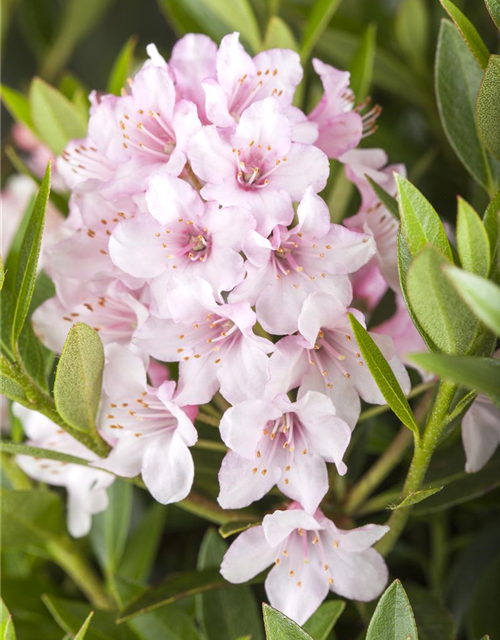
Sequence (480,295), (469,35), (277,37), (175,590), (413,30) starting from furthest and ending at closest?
(413,30)
(277,37)
(175,590)
(469,35)
(480,295)

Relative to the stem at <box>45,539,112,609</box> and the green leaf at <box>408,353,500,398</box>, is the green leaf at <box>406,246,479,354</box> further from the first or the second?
the stem at <box>45,539,112,609</box>

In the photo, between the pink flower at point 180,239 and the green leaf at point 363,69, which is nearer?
the pink flower at point 180,239

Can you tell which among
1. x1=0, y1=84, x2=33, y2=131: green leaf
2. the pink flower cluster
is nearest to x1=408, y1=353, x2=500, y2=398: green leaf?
the pink flower cluster

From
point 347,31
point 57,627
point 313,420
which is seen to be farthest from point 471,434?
point 347,31

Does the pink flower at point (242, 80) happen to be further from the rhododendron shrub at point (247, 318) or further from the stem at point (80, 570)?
the stem at point (80, 570)

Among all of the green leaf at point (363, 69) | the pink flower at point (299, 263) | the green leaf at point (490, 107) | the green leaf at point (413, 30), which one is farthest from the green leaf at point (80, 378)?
the green leaf at point (413, 30)

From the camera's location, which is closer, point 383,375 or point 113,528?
point 383,375

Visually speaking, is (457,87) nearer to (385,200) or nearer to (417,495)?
(385,200)

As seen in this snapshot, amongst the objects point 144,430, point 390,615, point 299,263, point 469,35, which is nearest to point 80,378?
point 144,430
